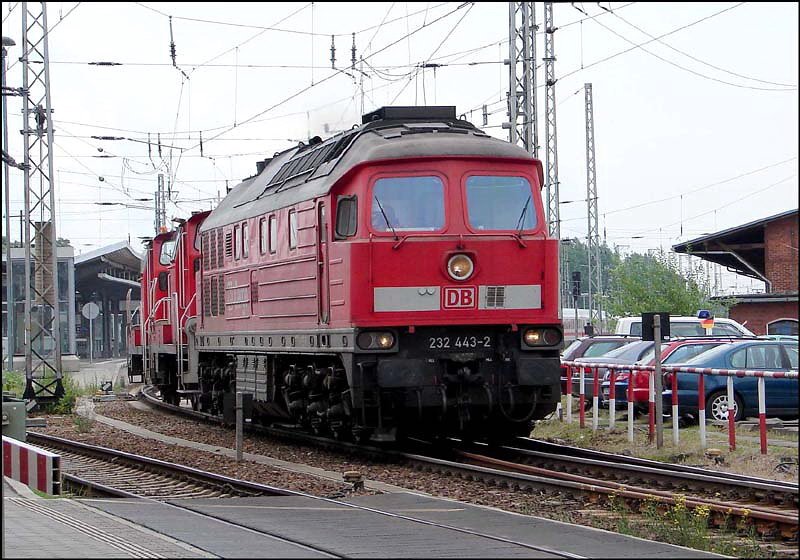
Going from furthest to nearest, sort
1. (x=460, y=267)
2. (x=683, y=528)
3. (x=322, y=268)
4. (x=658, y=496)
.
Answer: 1. (x=322, y=268)
2. (x=460, y=267)
3. (x=658, y=496)
4. (x=683, y=528)

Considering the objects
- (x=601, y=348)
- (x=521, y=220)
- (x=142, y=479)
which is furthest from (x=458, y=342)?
(x=601, y=348)

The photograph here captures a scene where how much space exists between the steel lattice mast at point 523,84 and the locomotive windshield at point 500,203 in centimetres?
754

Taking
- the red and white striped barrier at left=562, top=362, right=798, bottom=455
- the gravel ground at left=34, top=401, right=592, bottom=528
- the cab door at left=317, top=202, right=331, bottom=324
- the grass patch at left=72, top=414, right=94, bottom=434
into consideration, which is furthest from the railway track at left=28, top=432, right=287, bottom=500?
the red and white striped barrier at left=562, top=362, right=798, bottom=455

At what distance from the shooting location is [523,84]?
23.5 meters

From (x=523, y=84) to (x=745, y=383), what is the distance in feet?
25.6

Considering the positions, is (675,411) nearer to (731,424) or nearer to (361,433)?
(731,424)

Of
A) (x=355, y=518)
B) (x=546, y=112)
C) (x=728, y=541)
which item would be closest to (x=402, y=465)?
(x=355, y=518)

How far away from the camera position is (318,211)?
52.4 feet

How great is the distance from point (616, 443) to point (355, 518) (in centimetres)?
818

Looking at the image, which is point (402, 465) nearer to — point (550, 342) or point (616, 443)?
point (550, 342)

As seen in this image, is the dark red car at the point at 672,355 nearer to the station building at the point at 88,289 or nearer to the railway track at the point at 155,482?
the railway track at the point at 155,482

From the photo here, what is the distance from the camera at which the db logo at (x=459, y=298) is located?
50.0ft

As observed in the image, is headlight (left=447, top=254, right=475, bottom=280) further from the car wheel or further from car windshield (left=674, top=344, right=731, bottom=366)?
the car wheel

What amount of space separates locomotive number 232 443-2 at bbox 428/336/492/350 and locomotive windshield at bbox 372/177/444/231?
1403 millimetres
